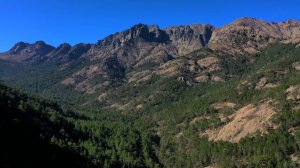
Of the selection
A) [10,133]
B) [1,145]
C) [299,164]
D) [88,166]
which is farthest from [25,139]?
[299,164]

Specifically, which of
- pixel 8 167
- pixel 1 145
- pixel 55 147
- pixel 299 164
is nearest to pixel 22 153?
pixel 1 145

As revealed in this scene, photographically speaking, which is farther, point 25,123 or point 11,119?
point 25,123

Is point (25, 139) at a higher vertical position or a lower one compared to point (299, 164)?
higher

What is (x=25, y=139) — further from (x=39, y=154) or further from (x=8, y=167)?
(x=8, y=167)

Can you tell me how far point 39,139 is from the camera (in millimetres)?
169750

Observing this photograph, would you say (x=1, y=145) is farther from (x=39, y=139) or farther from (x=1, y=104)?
(x=1, y=104)

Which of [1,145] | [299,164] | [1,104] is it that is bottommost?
[299,164]

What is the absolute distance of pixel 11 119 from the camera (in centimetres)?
17300

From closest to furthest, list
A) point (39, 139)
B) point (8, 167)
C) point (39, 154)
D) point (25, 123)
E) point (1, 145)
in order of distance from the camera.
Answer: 1. point (8, 167)
2. point (1, 145)
3. point (39, 154)
4. point (39, 139)
5. point (25, 123)

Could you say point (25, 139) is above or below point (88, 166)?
above

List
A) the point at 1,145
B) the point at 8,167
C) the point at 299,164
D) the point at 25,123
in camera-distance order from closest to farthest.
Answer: the point at 8,167, the point at 1,145, the point at 25,123, the point at 299,164

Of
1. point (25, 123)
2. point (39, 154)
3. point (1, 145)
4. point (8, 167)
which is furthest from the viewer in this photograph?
point (25, 123)

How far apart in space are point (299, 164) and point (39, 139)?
388ft

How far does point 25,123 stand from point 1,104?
14074 millimetres
